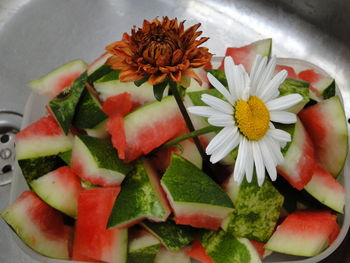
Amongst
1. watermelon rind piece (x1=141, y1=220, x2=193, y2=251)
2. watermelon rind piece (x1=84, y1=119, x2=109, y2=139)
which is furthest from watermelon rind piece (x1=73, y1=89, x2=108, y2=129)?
watermelon rind piece (x1=141, y1=220, x2=193, y2=251)

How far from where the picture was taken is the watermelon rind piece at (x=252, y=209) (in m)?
0.85

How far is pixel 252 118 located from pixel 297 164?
0.67 feet

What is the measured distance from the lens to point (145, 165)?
2.91ft

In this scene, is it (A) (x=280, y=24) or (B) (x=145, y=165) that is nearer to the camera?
(B) (x=145, y=165)

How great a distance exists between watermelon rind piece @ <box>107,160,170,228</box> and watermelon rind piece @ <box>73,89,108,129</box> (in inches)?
5.8

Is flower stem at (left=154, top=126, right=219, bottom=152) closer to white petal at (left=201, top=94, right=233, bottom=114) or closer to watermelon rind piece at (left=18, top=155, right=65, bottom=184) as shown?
white petal at (left=201, top=94, right=233, bottom=114)

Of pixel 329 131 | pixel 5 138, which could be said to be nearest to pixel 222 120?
pixel 329 131

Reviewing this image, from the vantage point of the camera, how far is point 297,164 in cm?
86

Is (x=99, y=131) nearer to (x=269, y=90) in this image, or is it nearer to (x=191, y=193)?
(x=191, y=193)

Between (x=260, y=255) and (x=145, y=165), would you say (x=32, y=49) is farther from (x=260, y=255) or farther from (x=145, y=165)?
(x=260, y=255)

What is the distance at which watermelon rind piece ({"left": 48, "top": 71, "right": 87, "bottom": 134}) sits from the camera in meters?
0.93

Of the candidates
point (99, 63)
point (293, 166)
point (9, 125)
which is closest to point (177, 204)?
point (293, 166)

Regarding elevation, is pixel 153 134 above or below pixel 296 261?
above

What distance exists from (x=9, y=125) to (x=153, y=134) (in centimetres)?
61
